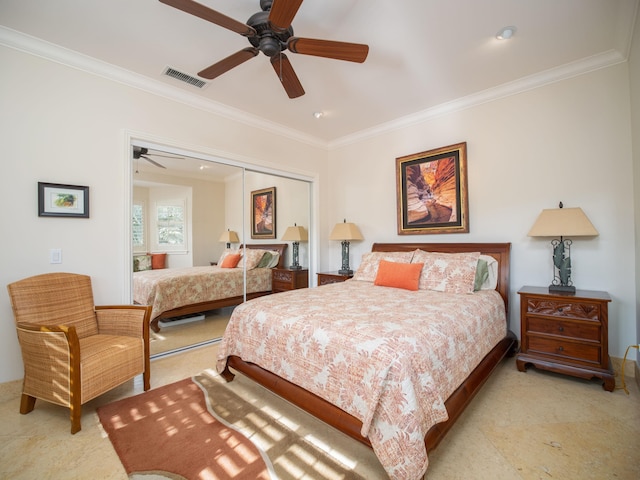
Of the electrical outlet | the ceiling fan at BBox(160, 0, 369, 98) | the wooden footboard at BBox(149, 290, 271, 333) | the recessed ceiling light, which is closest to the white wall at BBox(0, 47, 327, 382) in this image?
the electrical outlet

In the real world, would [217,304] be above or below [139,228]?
below

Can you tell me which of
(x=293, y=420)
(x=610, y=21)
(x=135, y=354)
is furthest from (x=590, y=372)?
(x=135, y=354)

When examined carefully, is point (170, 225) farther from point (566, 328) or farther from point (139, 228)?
point (566, 328)

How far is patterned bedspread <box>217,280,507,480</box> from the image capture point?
1342 mm

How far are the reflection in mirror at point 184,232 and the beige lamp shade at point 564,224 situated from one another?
10.6 feet

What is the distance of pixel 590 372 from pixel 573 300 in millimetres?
573

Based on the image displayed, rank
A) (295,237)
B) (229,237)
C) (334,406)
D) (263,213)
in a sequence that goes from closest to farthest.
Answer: (334,406), (229,237), (263,213), (295,237)

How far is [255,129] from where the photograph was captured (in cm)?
393

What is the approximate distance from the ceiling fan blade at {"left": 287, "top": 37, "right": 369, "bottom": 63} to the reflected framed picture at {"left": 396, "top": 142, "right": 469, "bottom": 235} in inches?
79.1

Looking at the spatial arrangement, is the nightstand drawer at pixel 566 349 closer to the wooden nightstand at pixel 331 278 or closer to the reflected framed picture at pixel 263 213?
the wooden nightstand at pixel 331 278

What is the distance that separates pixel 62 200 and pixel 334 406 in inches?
109

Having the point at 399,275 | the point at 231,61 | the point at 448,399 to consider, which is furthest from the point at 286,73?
the point at 448,399

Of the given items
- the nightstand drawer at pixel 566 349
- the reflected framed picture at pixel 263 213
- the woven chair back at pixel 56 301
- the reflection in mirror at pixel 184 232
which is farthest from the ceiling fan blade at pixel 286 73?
the nightstand drawer at pixel 566 349

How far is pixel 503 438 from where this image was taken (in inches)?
69.9
